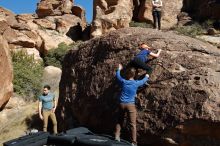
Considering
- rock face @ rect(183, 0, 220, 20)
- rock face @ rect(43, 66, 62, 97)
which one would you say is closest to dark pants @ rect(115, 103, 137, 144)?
rock face @ rect(43, 66, 62, 97)

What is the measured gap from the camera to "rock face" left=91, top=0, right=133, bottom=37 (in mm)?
31203

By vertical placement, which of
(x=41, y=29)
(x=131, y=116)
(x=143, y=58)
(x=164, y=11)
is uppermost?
(x=164, y=11)

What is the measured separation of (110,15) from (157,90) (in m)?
22.3

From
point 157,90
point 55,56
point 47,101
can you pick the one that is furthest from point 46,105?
point 55,56

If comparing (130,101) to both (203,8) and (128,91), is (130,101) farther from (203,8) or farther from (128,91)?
(203,8)

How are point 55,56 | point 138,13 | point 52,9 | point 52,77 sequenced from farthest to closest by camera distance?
point 52,9 → point 138,13 → point 55,56 → point 52,77

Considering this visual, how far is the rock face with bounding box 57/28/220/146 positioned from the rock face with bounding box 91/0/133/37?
18.8 m

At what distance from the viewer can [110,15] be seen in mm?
31484

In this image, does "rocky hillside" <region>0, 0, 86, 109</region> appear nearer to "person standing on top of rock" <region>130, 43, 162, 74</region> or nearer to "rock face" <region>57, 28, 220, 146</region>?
"rock face" <region>57, 28, 220, 146</region>

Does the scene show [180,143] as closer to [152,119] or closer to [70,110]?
[152,119]

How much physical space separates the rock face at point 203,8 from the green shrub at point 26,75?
35.7 feet

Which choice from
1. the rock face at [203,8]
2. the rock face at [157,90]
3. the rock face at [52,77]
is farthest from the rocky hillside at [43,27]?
the rock face at [157,90]

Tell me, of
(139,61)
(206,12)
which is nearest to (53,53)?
(206,12)

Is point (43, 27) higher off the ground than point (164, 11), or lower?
lower
